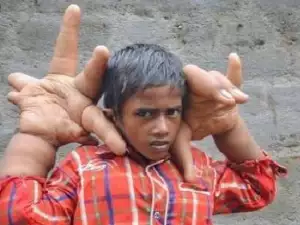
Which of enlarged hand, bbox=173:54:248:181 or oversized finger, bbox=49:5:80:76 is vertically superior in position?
oversized finger, bbox=49:5:80:76

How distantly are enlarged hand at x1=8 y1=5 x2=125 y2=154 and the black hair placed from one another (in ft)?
0.09

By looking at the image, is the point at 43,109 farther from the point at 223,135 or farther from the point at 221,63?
the point at 221,63

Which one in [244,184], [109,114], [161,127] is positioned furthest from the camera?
[244,184]

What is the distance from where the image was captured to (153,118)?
71.7 inches

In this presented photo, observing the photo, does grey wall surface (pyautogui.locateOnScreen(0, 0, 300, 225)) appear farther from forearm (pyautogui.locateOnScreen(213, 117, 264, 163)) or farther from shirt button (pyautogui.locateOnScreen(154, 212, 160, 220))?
shirt button (pyautogui.locateOnScreen(154, 212, 160, 220))

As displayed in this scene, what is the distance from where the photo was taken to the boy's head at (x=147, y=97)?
1819mm

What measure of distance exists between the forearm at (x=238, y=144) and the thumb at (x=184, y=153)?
0.10 meters

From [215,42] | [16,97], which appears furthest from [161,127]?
[215,42]

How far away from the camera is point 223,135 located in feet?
6.52

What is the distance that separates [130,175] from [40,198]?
19 centimetres

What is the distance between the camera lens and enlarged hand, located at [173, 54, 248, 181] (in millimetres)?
1843

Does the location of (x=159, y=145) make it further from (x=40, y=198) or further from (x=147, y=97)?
(x=40, y=198)

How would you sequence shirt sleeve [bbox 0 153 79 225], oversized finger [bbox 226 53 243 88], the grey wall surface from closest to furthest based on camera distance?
shirt sleeve [bbox 0 153 79 225] → oversized finger [bbox 226 53 243 88] → the grey wall surface

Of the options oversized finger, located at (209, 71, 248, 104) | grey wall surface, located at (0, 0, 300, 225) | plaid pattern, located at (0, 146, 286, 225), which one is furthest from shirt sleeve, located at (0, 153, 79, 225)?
grey wall surface, located at (0, 0, 300, 225)
